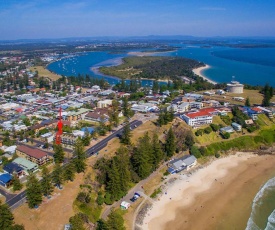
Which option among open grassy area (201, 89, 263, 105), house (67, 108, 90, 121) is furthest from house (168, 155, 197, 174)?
open grassy area (201, 89, 263, 105)

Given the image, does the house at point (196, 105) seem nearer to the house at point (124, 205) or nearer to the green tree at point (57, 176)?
the house at point (124, 205)

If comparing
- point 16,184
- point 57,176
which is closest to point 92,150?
point 57,176

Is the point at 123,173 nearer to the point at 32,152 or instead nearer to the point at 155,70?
the point at 32,152

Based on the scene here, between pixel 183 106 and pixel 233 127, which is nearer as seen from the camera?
pixel 233 127

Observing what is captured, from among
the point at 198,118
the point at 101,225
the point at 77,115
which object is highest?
the point at 198,118

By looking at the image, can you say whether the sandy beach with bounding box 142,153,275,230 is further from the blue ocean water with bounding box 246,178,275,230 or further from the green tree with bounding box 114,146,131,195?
the green tree with bounding box 114,146,131,195

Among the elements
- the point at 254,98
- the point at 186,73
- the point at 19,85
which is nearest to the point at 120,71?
the point at 186,73

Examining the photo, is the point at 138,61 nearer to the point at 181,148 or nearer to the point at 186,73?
the point at 186,73
